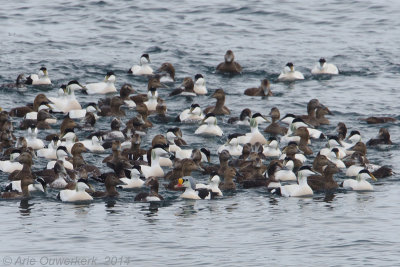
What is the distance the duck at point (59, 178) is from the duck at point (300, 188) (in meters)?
4.61

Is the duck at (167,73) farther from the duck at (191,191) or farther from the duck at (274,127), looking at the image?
the duck at (191,191)

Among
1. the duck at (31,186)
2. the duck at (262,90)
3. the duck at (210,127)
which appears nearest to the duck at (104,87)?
the duck at (262,90)

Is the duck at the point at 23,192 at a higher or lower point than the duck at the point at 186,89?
lower

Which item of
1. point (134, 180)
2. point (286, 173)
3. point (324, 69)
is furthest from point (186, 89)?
point (134, 180)

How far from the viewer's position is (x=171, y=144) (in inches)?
980

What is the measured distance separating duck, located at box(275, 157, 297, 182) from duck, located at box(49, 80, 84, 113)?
798 centimetres

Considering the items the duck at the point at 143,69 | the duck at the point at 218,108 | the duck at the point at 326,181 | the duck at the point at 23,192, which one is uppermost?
the duck at the point at 143,69

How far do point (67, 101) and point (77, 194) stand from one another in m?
8.19

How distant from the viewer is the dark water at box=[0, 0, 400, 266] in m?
17.9

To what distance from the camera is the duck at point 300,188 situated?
21531 mm

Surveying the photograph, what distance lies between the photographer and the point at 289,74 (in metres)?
32.8

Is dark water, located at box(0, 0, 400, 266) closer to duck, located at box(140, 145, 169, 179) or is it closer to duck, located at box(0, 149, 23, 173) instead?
duck, located at box(140, 145, 169, 179)

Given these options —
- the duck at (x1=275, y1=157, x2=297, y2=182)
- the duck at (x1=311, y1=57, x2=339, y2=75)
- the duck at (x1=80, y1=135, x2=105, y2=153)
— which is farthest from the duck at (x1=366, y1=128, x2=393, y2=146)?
the duck at (x1=311, y1=57, x2=339, y2=75)

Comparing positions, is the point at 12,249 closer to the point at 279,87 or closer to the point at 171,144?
the point at 171,144
